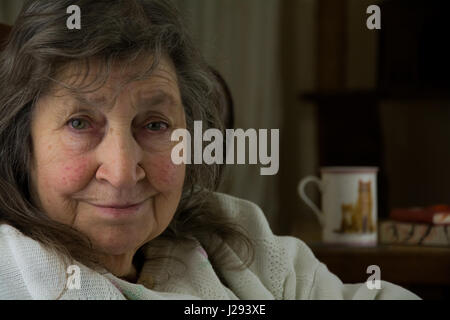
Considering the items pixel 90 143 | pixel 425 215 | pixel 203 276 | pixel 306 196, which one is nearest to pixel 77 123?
pixel 90 143

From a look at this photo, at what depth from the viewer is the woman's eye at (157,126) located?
51 centimetres

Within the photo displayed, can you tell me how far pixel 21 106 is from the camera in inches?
19.8

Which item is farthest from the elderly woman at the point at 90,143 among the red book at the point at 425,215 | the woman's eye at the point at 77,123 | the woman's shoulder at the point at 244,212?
the red book at the point at 425,215

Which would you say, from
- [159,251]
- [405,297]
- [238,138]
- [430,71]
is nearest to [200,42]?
[238,138]

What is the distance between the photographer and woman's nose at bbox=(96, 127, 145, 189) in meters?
0.47

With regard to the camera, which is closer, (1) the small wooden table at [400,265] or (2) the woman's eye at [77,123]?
(2) the woman's eye at [77,123]

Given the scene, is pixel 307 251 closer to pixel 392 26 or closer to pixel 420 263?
pixel 420 263

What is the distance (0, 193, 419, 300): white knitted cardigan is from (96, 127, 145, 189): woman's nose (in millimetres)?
84

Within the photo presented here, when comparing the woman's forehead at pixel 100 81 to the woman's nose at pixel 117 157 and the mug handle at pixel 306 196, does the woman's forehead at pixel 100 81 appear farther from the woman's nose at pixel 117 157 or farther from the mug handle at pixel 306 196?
the mug handle at pixel 306 196

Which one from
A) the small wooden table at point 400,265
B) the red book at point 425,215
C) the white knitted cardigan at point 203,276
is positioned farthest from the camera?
the red book at point 425,215

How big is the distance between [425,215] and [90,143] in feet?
1.75

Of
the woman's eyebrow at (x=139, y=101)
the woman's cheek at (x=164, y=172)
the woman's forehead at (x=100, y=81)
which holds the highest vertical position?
the woman's forehead at (x=100, y=81)

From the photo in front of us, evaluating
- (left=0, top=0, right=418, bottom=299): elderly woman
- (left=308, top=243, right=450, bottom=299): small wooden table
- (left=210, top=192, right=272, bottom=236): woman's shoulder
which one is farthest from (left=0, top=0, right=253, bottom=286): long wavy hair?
(left=308, top=243, right=450, bottom=299): small wooden table

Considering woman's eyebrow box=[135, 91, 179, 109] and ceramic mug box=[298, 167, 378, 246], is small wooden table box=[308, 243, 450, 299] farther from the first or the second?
woman's eyebrow box=[135, 91, 179, 109]
